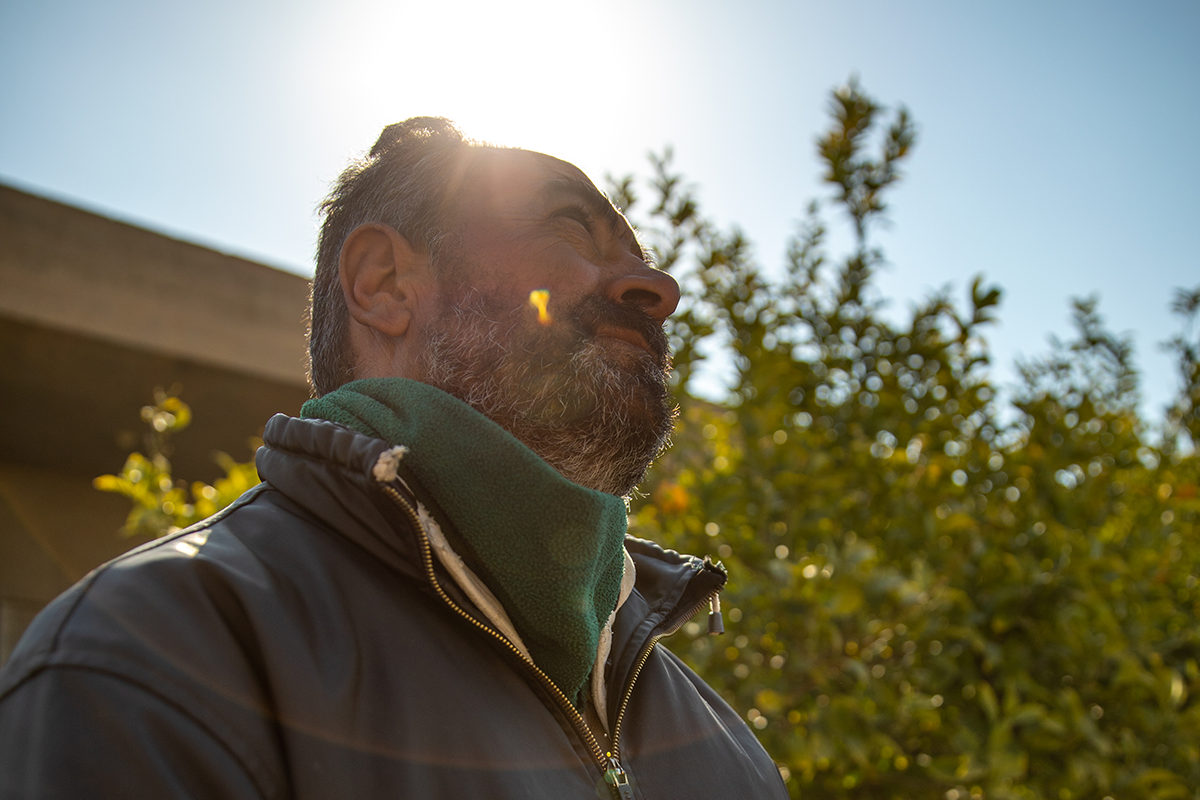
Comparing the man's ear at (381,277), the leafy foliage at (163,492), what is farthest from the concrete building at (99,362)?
the man's ear at (381,277)

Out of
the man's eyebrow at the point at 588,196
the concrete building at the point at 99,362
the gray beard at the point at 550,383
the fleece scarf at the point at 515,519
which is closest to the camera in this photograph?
the fleece scarf at the point at 515,519

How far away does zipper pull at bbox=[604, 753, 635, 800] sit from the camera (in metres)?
1.04

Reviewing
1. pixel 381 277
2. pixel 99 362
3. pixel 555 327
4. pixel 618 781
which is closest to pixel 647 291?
pixel 555 327

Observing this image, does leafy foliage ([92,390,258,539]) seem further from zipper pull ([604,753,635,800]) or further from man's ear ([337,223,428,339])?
zipper pull ([604,753,635,800])

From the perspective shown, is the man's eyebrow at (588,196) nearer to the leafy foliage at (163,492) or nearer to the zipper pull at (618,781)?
the zipper pull at (618,781)

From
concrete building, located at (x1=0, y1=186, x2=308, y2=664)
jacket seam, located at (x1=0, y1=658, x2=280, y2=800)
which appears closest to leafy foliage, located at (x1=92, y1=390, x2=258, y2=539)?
concrete building, located at (x1=0, y1=186, x2=308, y2=664)

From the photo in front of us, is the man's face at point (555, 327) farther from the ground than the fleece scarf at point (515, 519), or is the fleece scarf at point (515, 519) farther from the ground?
the man's face at point (555, 327)

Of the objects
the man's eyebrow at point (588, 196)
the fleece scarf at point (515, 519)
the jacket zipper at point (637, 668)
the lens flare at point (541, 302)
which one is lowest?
the jacket zipper at point (637, 668)

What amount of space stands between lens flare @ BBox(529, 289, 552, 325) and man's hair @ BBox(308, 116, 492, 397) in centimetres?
20

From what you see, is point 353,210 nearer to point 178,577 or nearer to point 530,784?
point 178,577

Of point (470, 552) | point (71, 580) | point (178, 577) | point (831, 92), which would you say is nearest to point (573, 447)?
point (470, 552)

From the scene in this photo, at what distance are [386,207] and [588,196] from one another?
0.40 m

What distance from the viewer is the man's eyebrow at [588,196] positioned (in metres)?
1.58

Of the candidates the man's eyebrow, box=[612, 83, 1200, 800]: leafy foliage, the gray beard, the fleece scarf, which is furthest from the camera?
box=[612, 83, 1200, 800]: leafy foliage
